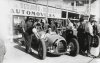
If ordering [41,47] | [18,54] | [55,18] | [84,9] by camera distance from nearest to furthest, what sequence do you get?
[41,47] < [18,54] < [55,18] < [84,9]

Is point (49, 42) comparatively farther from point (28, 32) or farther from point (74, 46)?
point (74, 46)

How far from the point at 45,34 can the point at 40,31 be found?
0.78ft

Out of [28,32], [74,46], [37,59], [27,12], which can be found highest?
[27,12]

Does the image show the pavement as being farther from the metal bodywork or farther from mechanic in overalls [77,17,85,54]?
mechanic in overalls [77,17,85,54]

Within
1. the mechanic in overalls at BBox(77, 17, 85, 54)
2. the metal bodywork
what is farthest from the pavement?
the mechanic in overalls at BBox(77, 17, 85, 54)

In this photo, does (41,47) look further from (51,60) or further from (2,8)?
(2,8)

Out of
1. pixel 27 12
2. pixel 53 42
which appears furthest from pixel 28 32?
pixel 27 12


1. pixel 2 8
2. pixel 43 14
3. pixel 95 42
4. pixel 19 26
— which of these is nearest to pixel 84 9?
pixel 43 14

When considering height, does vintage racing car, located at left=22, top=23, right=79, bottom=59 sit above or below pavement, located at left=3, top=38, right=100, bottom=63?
above

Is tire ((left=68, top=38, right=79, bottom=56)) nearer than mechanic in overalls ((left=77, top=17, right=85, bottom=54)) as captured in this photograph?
Yes

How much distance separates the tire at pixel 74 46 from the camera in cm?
705

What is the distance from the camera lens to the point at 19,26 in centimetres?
1065

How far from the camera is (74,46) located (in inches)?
282

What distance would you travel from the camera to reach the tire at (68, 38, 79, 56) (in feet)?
23.1
